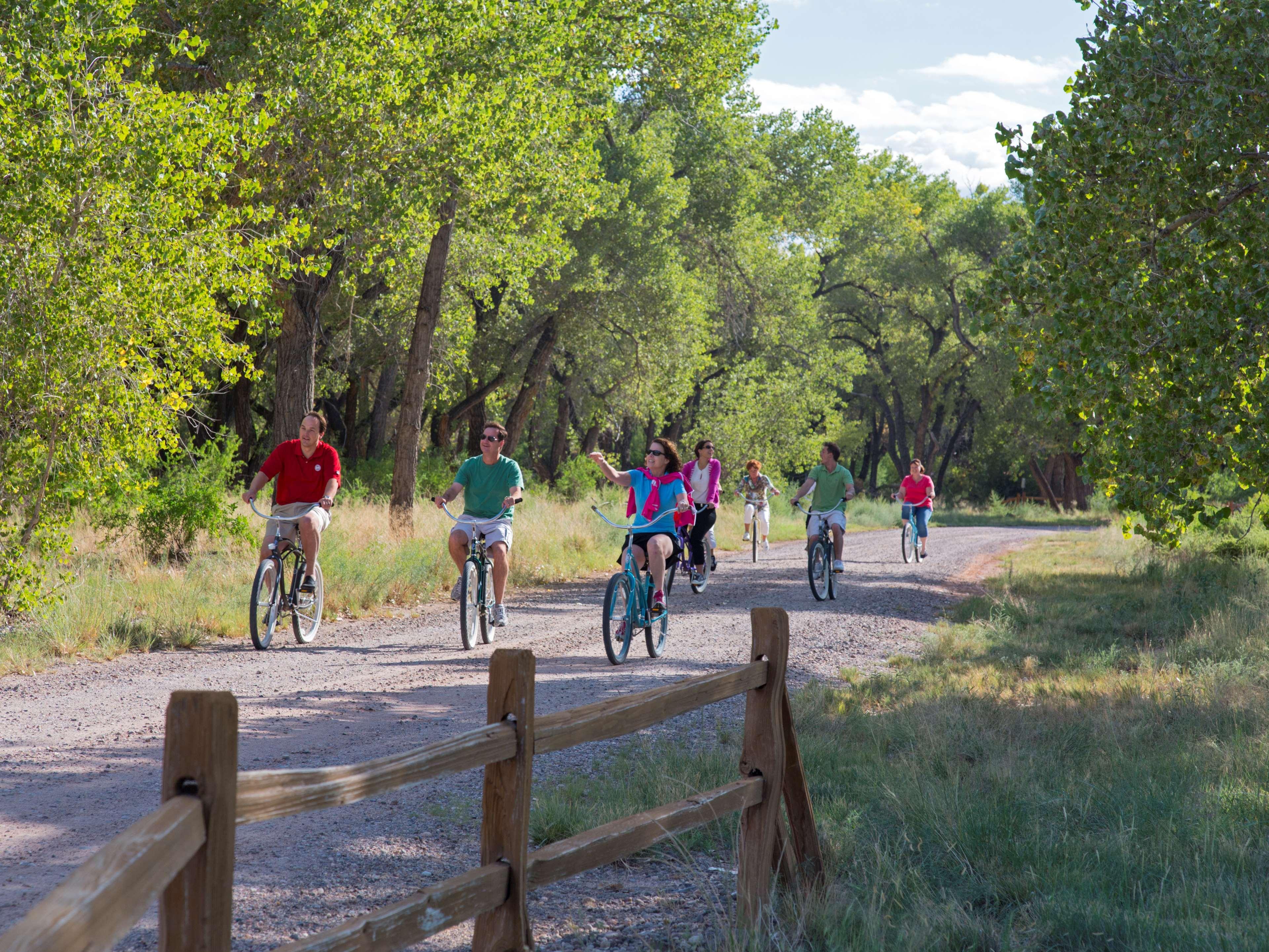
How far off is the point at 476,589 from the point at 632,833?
707 centimetres

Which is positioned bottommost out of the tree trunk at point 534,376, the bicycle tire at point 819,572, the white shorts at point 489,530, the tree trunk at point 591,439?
the bicycle tire at point 819,572

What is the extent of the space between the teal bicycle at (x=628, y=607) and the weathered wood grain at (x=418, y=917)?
6.61m

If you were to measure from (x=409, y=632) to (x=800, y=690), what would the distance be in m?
4.87

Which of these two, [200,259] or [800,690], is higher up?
[200,259]

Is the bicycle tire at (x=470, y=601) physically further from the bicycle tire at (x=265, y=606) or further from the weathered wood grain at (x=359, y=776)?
the weathered wood grain at (x=359, y=776)

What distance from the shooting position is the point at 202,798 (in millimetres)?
2205

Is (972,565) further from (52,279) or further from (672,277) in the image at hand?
(52,279)

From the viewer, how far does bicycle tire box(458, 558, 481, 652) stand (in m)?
10.5

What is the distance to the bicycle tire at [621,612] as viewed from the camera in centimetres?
1001

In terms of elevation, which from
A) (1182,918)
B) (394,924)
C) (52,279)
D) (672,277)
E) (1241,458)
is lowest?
(1182,918)

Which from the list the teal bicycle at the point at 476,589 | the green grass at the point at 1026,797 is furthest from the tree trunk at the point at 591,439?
the green grass at the point at 1026,797

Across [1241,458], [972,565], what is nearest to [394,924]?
[1241,458]

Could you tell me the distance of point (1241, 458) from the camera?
8.73 meters

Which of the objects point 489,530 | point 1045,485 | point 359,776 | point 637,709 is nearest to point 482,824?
point 637,709
